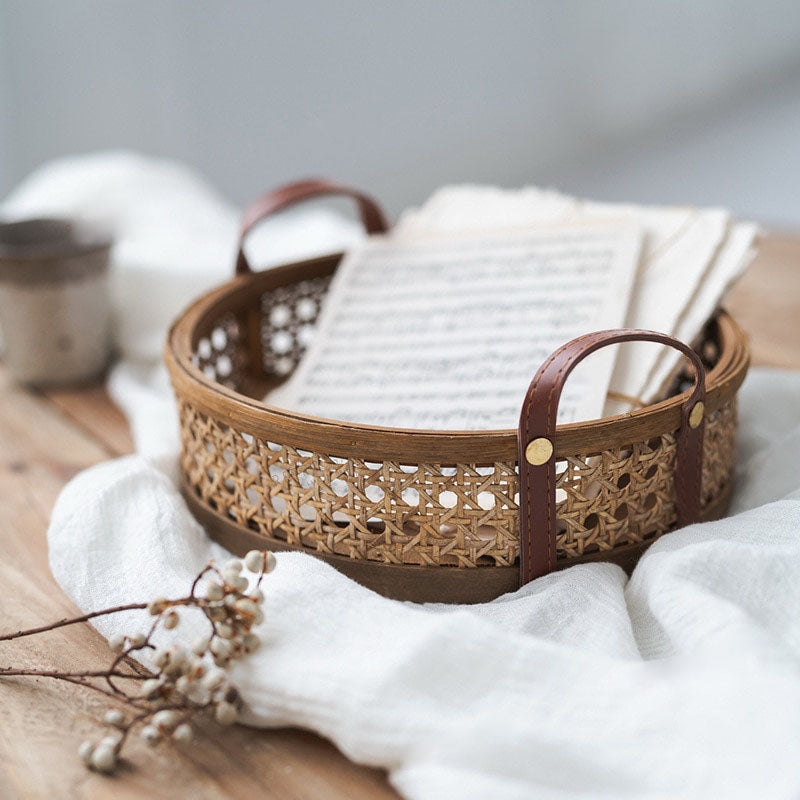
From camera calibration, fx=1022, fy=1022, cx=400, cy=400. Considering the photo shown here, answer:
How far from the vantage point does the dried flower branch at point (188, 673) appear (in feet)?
1.79

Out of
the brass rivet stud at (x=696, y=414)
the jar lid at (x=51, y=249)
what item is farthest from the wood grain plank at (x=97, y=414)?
the brass rivet stud at (x=696, y=414)

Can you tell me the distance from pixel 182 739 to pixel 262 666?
0.18 feet

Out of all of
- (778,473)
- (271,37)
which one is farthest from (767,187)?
(778,473)

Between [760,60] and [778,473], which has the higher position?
[760,60]

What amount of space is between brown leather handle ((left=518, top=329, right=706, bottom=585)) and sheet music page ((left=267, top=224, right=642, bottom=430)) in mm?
91

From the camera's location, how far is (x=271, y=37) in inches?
89.7

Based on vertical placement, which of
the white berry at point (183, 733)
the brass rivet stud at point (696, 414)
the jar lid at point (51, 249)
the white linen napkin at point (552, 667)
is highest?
the jar lid at point (51, 249)

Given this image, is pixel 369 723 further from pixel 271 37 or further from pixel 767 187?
pixel 767 187

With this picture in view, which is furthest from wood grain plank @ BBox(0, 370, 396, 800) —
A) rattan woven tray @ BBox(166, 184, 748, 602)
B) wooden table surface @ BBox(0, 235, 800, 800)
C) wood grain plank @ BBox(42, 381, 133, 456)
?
wood grain plank @ BBox(42, 381, 133, 456)

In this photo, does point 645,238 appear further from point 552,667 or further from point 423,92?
point 423,92

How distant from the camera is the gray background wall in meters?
2.21

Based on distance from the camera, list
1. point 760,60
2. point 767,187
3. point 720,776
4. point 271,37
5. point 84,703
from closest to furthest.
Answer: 1. point 720,776
2. point 84,703
3. point 271,37
4. point 767,187
5. point 760,60

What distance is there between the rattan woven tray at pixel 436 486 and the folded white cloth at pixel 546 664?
0.03 meters

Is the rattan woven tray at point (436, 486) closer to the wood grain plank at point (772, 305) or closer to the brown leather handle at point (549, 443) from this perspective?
the brown leather handle at point (549, 443)
